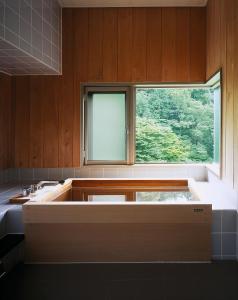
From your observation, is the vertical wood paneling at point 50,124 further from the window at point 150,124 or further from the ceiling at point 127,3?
the ceiling at point 127,3

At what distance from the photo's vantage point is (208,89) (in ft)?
14.8

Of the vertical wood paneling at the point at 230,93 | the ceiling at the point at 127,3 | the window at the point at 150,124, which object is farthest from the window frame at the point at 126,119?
the vertical wood paneling at the point at 230,93

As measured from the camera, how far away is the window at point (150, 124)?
176 inches

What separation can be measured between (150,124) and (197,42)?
1.11m

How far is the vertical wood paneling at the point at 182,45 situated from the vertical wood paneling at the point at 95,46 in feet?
2.98

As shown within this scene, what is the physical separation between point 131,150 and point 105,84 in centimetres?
85

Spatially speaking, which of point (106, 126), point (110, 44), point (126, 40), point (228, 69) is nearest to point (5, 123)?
point (106, 126)

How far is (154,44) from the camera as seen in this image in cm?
434

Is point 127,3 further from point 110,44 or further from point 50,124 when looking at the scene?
point 50,124

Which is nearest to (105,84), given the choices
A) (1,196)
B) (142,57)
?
(142,57)

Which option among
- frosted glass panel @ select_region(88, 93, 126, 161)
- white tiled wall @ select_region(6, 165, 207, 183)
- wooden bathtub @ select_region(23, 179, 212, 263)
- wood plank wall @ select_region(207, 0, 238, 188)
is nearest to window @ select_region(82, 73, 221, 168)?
frosted glass panel @ select_region(88, 93, 126, 161)

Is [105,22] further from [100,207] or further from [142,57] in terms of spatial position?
[100,207]

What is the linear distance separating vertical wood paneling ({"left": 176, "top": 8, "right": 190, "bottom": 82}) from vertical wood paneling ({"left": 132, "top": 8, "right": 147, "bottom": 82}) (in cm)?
39

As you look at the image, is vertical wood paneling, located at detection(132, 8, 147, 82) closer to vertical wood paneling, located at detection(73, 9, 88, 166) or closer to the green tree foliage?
the green tree foliage
